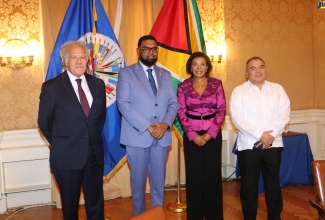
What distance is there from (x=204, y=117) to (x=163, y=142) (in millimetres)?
430

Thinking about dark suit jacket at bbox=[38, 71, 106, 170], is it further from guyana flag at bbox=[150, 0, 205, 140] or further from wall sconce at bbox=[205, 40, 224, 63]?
wall sconce at bbox=[205, 40, 224, 63]

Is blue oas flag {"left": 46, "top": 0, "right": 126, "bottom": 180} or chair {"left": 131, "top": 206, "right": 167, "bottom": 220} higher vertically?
blue oas flag {"left": 46, "top": 0, "right": 126, "bottom": 180}

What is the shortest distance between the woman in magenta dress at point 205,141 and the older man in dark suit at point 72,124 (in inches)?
33.8

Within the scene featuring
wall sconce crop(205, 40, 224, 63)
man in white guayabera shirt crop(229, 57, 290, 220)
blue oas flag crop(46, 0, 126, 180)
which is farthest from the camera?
wall sconce crop(205, 40, 224, 63)

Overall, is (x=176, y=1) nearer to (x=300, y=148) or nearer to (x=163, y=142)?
(x=163, y=142)

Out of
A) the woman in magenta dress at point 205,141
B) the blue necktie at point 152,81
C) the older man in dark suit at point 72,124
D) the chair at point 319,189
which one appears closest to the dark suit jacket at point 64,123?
the older man in dark suit at point 72,124

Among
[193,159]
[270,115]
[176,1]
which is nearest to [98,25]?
[176,1]

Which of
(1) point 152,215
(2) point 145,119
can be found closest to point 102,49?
(2) point 145,119

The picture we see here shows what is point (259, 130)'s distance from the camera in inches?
127

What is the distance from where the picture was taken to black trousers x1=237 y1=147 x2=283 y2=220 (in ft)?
10.8

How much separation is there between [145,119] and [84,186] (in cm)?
75

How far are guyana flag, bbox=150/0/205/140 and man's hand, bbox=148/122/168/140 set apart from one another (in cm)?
72

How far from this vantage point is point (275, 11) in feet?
17.9

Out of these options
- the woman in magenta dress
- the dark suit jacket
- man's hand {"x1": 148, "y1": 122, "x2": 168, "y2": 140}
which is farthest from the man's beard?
the dark suit jacket
